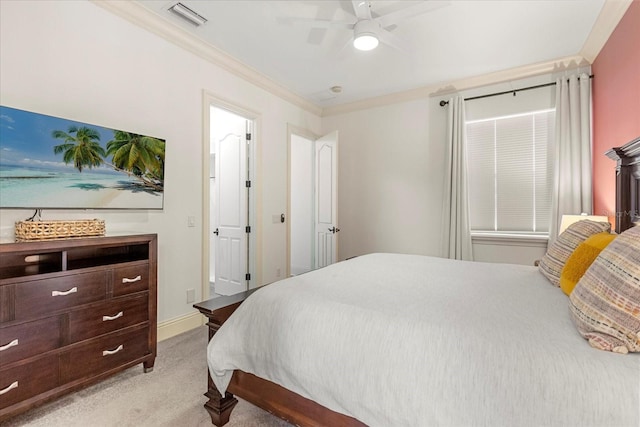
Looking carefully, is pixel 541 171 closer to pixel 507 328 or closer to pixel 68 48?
pixel 507 328

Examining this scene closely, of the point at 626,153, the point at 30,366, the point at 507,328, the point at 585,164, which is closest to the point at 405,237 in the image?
the point at 585,164

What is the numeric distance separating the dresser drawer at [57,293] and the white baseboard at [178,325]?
3.05ft

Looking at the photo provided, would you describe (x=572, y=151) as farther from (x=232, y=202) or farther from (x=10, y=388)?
(x=10, y=388)

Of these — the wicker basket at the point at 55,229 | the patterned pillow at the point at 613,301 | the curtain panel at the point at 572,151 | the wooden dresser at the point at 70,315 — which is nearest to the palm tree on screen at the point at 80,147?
the wicker basket at the point at 55,229

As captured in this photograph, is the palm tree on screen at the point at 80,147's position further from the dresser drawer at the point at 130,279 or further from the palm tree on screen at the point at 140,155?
the dresser drawer at the point at 130,279

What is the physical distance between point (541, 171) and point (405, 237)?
1.71 meters

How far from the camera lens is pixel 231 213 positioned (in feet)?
13.3

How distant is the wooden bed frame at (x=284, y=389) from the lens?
131 cm

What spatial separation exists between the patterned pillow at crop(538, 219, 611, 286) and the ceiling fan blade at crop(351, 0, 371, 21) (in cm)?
205

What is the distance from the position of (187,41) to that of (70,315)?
246 cm

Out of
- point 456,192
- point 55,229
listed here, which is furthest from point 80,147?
point 456,192

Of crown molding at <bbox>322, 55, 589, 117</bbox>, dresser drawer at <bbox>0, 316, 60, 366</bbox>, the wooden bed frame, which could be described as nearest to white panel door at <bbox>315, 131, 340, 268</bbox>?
crown molding at <bbox>322, 55, 589, 117</bbox>

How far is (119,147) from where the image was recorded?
7.61ft

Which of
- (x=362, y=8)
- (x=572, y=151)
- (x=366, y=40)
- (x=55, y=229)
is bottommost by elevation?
(x=55, y=229)
